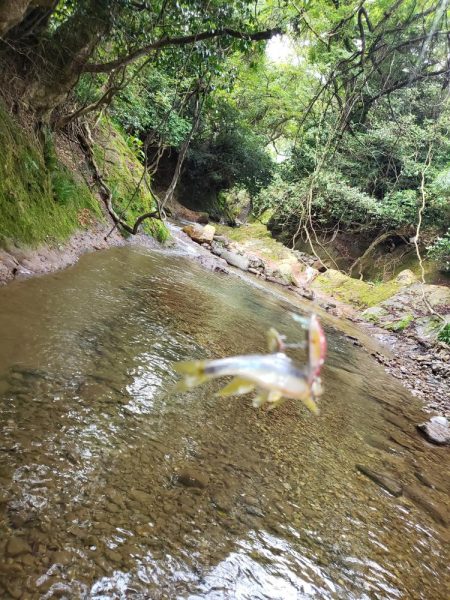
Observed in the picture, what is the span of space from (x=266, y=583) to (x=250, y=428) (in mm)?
1666

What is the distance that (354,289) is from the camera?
1672cm

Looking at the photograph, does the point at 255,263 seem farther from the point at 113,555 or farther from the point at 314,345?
the point at 314,345

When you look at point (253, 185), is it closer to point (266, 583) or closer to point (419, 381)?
point (419, 381)

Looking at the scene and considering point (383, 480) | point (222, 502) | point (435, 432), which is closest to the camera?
point (222, 502)

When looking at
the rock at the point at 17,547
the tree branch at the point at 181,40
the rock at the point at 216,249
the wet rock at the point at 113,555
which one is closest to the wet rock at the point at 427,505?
the wet rock at the point at 113,555

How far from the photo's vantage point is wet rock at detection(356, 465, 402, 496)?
376cm

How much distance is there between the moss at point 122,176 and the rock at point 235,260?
3454 millimetres

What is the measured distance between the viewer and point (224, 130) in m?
23.6

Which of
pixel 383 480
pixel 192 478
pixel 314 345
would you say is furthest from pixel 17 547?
pixel 383 480

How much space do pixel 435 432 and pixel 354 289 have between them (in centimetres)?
1173

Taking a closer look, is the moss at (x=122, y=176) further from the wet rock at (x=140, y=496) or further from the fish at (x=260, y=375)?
the fish at (x=260, y=375)

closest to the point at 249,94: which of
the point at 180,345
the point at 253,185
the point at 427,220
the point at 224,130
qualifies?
the point at 224,130

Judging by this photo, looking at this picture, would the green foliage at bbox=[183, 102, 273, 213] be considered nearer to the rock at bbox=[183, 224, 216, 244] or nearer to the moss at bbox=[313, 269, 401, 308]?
the rock at bbox=[183, 224, 216, 244]

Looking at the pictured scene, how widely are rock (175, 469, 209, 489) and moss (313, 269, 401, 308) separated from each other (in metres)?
13.8
